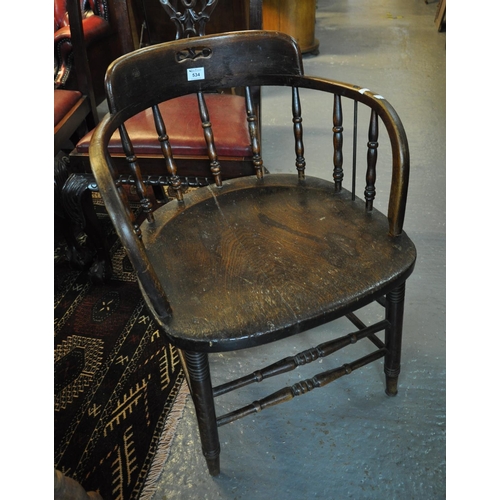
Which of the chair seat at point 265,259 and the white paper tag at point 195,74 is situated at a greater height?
the white paper tag at point 195,74

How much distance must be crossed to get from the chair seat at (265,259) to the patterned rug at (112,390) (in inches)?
13.5

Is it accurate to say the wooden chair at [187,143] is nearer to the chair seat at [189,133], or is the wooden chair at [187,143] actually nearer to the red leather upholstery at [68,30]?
the chair seat at [189,133]

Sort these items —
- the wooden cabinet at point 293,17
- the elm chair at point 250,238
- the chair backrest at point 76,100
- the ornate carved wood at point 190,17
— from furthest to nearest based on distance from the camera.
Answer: the wooden cabinet at point 293,17 < the chair backrest at point 76,100 < the ornate carved wood at point 190,17 < the elm chair at point 250,238

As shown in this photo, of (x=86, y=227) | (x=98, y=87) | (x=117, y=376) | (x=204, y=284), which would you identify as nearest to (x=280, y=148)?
(x=98, y=87)

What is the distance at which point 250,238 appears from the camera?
1117 mm

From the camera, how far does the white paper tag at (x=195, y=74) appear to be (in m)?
1.19

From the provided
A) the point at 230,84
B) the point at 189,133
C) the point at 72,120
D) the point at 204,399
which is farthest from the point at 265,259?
the point at 72,120

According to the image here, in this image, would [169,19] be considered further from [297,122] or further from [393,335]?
[393,335]

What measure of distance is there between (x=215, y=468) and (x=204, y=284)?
49 centimetres

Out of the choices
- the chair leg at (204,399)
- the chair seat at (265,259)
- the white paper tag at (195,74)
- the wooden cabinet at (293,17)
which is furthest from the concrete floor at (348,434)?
the wooden cabinet at (293,17)

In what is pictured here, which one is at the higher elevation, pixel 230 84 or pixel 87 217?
pixel 230 84

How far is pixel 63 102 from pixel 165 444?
128 centimetres

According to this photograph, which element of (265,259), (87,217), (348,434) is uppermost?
(265,259)

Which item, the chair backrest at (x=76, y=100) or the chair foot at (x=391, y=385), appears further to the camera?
the chair backrest at (x=76, y=100)
